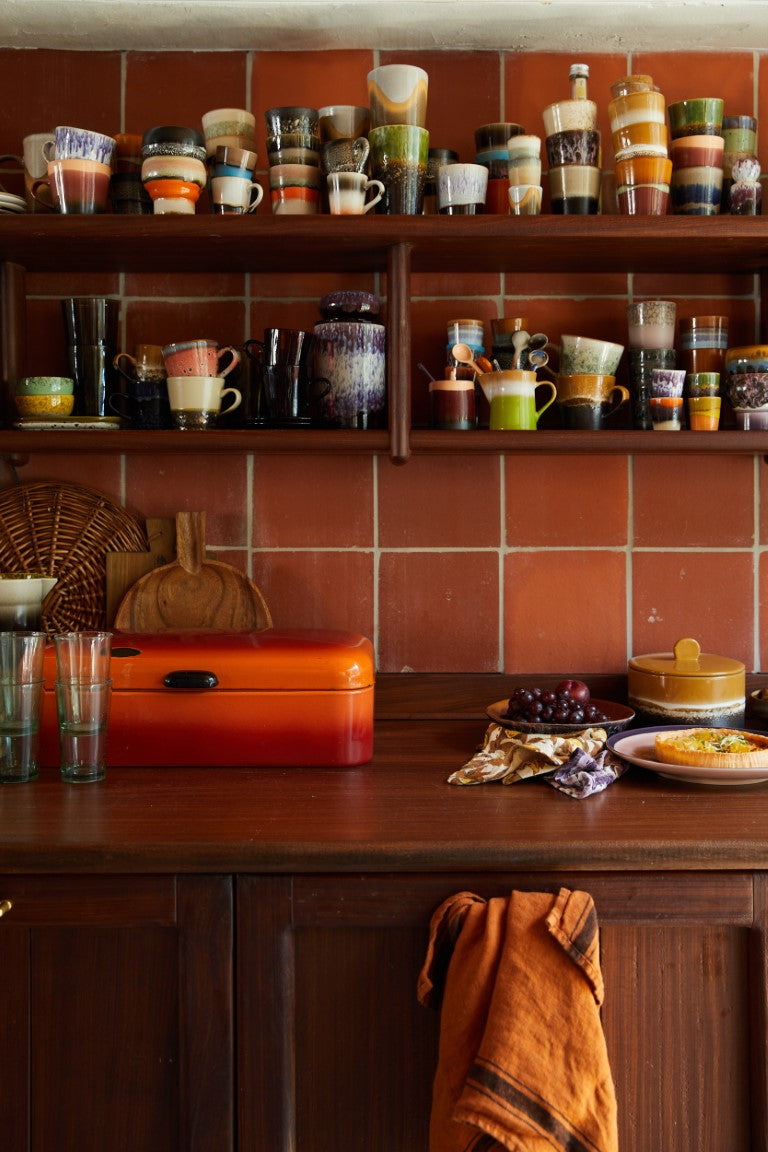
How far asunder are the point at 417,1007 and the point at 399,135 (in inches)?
52.6

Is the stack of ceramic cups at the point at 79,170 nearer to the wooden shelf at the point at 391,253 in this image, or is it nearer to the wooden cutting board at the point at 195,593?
the wooden shelf at the point at 391,253

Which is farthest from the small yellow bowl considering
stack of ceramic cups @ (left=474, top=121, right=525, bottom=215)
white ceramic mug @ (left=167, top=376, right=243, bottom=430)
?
stack of ceramic cups @ (left=474, top=121, right=525, bottom=215)

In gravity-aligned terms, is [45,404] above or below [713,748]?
above

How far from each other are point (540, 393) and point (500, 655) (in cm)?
51

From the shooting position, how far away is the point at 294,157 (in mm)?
1768

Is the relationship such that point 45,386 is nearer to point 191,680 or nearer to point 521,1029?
point 191,680

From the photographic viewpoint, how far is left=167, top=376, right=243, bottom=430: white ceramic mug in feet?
5.87

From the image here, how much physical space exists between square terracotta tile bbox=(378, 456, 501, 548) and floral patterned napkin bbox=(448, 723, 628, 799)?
1.65ft

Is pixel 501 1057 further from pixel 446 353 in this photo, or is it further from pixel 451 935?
pixel 446 353

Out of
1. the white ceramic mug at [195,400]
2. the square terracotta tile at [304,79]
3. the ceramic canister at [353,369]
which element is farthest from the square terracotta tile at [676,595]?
the square terracotta tile at [304,79]

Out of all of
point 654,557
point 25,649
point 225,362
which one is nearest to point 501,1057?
point 25,649

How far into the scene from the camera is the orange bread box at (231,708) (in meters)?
1.60

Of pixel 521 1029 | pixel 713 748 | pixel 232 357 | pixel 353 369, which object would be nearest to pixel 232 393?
pixel 232 357

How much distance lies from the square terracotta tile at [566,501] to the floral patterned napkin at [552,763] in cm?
49
